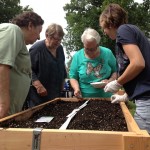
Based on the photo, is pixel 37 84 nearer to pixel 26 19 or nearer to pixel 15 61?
pixel 26 19

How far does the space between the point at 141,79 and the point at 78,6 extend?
112 feet

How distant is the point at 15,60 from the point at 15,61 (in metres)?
0.01

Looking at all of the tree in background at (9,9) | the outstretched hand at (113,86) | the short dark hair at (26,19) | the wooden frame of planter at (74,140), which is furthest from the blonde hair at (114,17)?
the tree in background at (9,9)

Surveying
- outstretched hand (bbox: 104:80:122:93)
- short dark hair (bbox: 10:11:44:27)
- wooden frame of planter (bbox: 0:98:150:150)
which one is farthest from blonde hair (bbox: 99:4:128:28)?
wooden frame of planter (bbox: 0:98:150:150)

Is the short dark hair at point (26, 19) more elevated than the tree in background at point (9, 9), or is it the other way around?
the tree in background at point (9, 9)

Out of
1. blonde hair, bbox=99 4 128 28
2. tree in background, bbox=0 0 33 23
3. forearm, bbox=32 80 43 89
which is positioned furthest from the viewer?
tree in background, bbox=0 0 33 23

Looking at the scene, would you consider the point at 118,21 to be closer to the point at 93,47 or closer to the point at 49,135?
the point at 93,47

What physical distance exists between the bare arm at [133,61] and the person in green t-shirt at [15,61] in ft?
2.77

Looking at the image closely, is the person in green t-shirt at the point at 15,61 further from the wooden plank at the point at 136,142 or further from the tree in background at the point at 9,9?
the tree in background at the point at 9,9

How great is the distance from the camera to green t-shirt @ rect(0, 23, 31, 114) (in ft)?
7.62

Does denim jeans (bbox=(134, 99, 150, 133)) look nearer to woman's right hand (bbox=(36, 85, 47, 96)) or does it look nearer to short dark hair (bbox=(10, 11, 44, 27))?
short dark hair (bbox=(10, 11, 44, 27))

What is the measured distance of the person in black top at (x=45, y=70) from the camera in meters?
4.03

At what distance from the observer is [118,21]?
9.04 ft

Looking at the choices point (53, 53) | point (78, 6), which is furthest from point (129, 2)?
point (53, 53)
